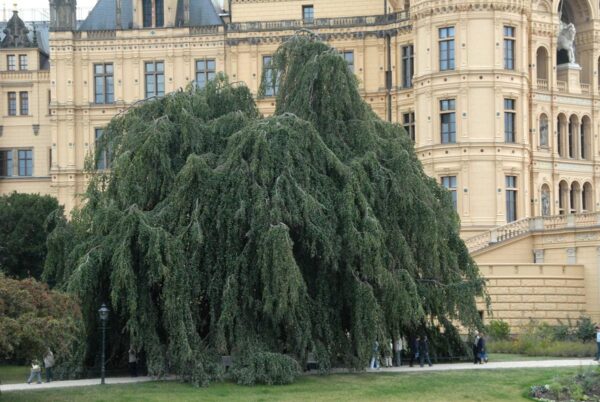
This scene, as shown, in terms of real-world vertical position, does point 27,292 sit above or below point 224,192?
below

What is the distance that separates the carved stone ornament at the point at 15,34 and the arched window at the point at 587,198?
30023 millimetres

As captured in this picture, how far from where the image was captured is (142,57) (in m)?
69.8

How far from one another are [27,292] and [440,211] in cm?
1334

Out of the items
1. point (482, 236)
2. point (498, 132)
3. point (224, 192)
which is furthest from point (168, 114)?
point (498, 132)

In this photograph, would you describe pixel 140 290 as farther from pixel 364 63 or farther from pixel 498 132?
pixel 364 63

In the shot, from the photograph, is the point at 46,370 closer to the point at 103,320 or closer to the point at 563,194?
the point at 103,320

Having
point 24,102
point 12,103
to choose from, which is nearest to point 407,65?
point 24,102

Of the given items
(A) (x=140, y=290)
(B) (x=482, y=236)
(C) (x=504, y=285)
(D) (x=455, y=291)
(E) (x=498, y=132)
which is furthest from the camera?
(E) (x=498, y=132)

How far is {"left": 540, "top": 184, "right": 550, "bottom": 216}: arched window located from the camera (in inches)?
2564

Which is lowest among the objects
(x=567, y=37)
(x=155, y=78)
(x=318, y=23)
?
(x=155, y=78)

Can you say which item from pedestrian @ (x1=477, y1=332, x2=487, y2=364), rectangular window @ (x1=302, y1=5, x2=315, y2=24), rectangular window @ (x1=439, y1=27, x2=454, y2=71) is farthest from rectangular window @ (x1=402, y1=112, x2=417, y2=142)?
pedestrian @ (x1=477, y1=332, x2=487, y2=364)

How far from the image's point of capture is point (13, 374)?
41.9 metres

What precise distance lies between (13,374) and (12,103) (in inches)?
1338

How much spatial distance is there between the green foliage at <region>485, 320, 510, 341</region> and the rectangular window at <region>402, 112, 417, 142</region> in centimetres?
1820
